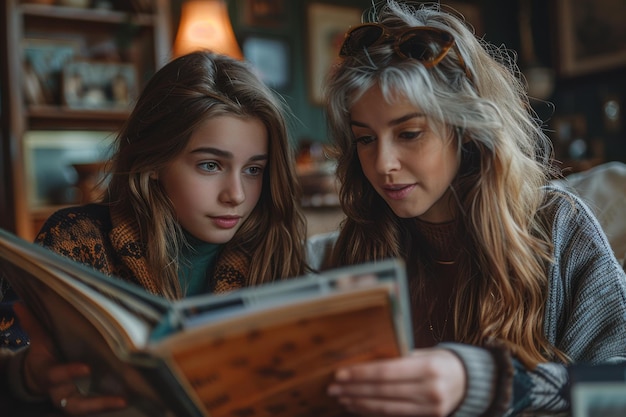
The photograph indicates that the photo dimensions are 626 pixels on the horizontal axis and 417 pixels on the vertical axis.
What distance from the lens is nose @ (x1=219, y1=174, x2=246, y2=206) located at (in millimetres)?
1147

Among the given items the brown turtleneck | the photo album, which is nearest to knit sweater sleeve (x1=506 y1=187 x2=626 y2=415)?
the brown turtleneck

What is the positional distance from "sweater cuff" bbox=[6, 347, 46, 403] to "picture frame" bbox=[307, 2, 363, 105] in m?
3.57

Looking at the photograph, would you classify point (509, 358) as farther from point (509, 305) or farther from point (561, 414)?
point (509, 305)

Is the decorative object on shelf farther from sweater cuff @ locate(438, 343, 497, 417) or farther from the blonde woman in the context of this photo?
sweater cuff @ locate(438, 343, 497, 417)

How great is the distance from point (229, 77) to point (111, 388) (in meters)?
0.74

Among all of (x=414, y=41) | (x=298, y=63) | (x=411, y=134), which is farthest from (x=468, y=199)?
(x=298, y=63)

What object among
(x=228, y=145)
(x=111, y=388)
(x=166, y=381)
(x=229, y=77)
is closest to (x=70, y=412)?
(x=111, y=388)

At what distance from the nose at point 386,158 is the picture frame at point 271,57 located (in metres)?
3.10

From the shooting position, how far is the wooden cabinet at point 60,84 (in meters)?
2.94

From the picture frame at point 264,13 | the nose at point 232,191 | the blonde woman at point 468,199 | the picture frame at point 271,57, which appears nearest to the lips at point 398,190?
the blonde woman at point 468,199

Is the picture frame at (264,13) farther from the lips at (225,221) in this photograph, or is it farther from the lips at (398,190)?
the lips at (398,190)

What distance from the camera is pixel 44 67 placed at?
3.09 m

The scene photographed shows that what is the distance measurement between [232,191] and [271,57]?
314cm

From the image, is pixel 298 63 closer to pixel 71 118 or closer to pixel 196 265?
pixel 71 118
